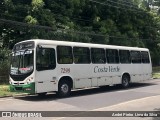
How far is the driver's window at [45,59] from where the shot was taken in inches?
652

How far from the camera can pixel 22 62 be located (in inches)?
669

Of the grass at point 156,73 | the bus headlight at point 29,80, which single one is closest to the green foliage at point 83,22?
the grass at point 156,73

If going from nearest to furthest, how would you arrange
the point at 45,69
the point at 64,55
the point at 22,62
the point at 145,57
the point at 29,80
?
the point at 29,80
the point at 45,69
the point at 22,62
the point at 64,55
the point at 145,57

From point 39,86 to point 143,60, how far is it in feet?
36.1

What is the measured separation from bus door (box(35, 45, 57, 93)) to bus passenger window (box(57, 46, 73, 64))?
0.39 m

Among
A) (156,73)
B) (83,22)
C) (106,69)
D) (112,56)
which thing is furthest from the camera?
(156,73)

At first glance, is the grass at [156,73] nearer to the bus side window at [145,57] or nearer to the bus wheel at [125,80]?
the bus side window at [145,57]

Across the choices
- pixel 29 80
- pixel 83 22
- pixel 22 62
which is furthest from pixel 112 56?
pixel 83 22

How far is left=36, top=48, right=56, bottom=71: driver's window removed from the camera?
16562mm

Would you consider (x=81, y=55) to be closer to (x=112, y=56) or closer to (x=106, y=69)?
(x=106, y=69)

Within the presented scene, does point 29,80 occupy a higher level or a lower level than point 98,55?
lower

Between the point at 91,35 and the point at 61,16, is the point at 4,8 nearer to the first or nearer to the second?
the point at 61,16

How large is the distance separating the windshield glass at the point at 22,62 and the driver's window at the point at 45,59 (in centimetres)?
39

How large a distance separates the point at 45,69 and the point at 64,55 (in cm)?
165
